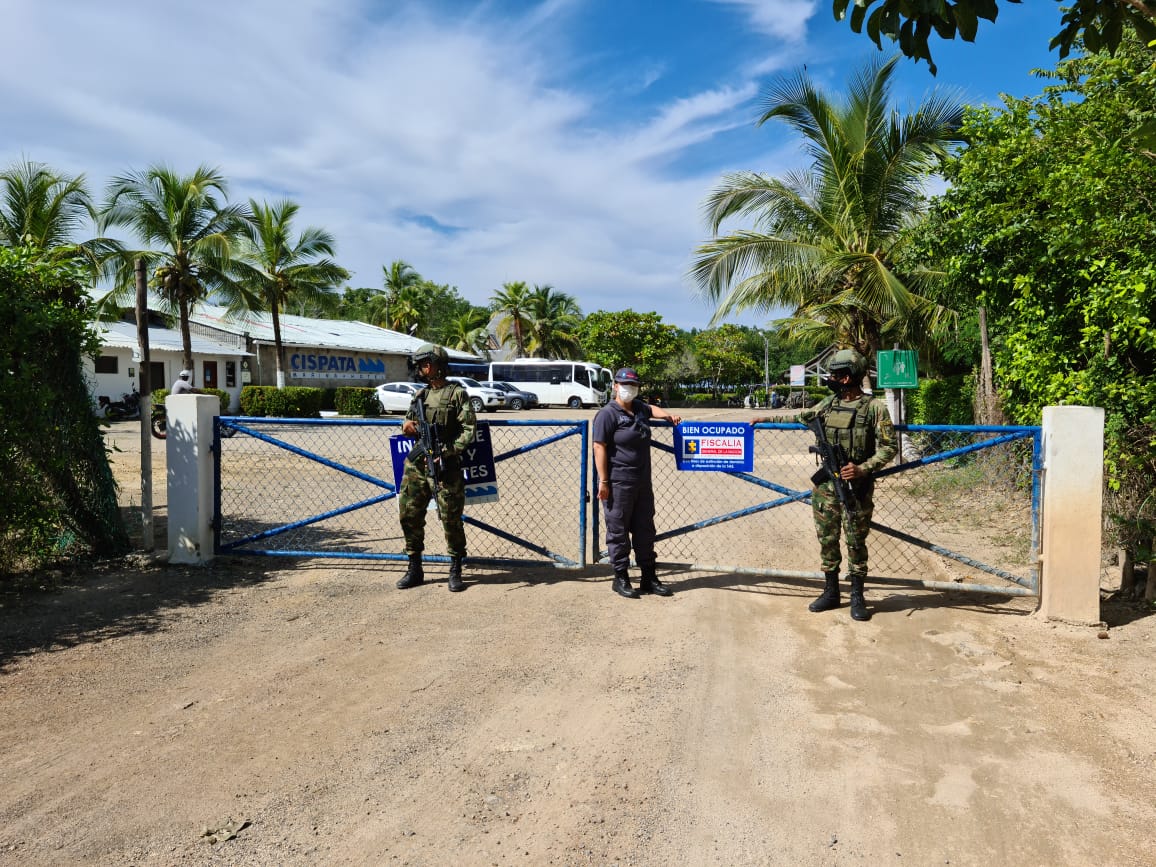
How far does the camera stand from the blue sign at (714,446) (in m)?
5.47

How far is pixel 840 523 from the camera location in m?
4.88

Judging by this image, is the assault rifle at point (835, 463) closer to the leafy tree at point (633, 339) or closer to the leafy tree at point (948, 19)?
the leafy tree at point (948, 19)

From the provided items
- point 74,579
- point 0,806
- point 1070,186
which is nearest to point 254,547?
point 74,579

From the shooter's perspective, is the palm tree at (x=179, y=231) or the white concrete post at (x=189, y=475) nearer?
the white concrete post at (x=189, y=475)

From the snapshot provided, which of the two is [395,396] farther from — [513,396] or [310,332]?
[310,332]

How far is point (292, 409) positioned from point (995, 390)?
23602 mm

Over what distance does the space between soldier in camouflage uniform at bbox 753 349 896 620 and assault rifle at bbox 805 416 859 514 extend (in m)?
0.03

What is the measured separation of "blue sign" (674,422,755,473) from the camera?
547 centimetres

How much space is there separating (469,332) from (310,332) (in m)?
Result: 14.0

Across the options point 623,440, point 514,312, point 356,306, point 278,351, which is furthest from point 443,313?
point 623,440

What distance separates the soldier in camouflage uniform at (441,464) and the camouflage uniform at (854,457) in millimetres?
2357

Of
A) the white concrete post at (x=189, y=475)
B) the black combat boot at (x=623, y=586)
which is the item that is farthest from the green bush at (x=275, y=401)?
the black combat boot at (x=623, y=586)

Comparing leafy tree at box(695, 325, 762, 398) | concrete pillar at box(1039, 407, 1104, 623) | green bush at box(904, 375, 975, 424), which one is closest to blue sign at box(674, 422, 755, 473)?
concrete pillar at box(1039, 407, 1104, 623)

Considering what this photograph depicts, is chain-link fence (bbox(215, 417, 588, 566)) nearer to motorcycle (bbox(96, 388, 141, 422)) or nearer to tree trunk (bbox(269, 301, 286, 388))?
motorcycle (bbox(96, 388, 141, 422))
